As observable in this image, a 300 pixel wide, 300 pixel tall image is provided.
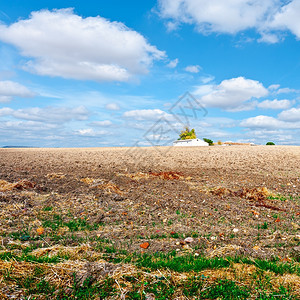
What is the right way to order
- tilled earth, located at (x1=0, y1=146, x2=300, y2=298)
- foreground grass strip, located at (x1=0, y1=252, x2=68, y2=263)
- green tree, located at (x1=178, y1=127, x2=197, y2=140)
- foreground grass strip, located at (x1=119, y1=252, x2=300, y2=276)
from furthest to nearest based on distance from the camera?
green tree, located at (x1=178, y1=127, x2=197, y2=140) → tilled earth, located at (x1=0, y1=146, x2=300, y2=298) → foreground grass strip, located at (x1=0, y1=252, x2=68, y2=263) → foreground grass strip, located at (x1=119, y1=252, x2=300, y2=276)

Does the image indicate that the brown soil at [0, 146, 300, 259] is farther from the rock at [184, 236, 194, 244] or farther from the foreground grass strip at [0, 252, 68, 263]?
the foreground grass strip at [0, 252, 68, 263]

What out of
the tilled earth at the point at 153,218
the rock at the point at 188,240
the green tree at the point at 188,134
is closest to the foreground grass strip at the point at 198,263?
the tilled earth at the point at 153,218

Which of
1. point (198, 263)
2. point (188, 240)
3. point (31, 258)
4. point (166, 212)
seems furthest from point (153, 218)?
point (31, 258)

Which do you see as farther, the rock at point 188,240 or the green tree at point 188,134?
the green tree at point 188,134

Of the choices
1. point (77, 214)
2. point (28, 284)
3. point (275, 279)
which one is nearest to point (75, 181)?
point (77, 214)

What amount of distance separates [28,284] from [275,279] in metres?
3.79

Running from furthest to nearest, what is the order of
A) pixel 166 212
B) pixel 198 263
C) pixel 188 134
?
pixel 188 134 < pixel 166 212 < pixel 198 263

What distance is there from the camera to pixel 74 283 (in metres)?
3.93

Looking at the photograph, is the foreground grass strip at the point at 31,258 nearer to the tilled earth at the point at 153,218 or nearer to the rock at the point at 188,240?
the tilled earth at the point at 153,218

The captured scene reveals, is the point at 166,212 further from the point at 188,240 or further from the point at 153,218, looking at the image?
the point at 188,240

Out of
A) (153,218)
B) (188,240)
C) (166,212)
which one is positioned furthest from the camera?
(166,212)

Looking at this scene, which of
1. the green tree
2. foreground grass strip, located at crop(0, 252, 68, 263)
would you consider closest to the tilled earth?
foreground grass strip, located at crop(0, 252, 68, 263)

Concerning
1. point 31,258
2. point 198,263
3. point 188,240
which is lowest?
point 188,240

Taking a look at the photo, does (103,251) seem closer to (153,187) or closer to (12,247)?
(12,247)
